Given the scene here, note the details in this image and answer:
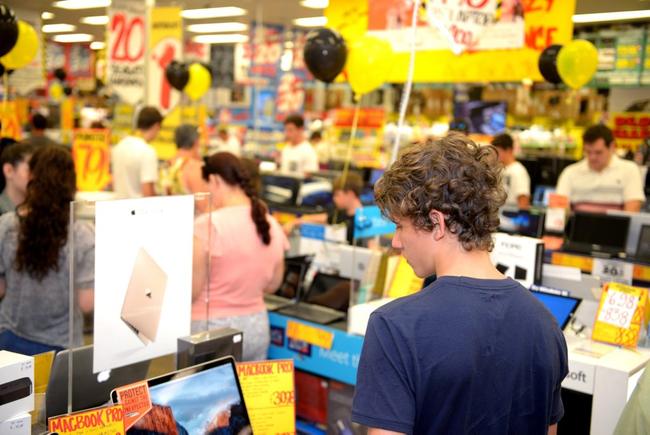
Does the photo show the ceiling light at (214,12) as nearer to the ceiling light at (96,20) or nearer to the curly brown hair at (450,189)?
the ceiling light at (96,20)

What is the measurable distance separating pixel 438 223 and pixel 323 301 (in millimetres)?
2198

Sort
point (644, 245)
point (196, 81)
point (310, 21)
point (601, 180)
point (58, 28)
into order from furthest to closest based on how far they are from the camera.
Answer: point (58, 28)
point (310, 21)
point (196, 81)
point (601, 180)
point (644, 245)

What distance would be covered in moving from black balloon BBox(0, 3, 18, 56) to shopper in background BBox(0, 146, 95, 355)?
1991mm

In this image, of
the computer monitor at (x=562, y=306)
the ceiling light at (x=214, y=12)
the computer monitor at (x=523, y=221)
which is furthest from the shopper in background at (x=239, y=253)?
the ceiling light at (x=214, y=12)

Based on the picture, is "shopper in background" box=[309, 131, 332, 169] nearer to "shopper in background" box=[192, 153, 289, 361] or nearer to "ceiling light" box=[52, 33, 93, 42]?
"ceiling light" box=[52, 33, 93, 42]

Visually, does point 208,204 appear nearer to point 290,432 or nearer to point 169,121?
point 290,432

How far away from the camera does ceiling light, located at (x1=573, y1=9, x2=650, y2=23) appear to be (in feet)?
35.2

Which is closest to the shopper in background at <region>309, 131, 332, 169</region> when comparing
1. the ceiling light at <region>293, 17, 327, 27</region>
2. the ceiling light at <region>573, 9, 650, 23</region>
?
the ceiling light at <region>293, 17, 327, 27</region>

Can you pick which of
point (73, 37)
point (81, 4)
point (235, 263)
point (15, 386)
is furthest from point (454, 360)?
point (73, 37)

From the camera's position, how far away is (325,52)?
452 centimetres

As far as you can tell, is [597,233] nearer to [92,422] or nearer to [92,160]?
[92,160]

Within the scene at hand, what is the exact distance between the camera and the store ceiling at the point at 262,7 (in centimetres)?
1002

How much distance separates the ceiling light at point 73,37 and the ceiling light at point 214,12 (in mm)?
5961

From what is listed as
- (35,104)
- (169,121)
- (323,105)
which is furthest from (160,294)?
(35,104)
